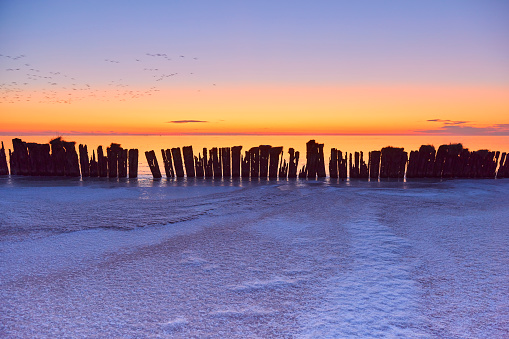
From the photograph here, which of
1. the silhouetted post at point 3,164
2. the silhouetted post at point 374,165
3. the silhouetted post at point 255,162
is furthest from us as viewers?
the silhouetted post at point 3,164

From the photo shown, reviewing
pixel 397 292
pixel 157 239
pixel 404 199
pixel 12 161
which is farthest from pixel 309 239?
pixel 12 161

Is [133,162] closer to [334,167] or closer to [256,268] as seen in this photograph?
[334,167]

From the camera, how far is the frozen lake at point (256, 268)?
9.69 feet

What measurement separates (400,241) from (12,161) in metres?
12.3

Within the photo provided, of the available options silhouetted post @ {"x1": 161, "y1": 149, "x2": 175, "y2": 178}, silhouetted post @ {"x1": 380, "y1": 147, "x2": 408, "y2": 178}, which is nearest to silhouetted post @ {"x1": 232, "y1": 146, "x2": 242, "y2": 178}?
silhouetted post @ {"x1": 161, "y1": 149, "x2": 175, "y2": 178}

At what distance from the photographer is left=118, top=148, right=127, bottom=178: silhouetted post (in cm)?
1170

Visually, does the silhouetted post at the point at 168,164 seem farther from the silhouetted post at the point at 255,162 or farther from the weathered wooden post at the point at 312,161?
the weathered wooden post at the point at 312,161

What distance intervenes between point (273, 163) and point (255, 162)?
556mm

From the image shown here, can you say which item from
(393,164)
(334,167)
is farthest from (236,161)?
(393,164)

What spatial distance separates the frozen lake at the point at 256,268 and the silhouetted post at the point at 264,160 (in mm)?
3857

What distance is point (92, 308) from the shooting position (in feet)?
10.5

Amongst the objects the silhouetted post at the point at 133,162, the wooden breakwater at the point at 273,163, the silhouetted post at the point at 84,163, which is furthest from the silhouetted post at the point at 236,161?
the silhouetted post at the point at 84,163

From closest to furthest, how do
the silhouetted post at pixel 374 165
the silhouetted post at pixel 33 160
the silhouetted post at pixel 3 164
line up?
the silhouetted post at pixel 374 165 → the silhouetted post at pixel 33 160 → the silhouetted post at pixel 3 164

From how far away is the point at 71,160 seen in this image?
467 inches
